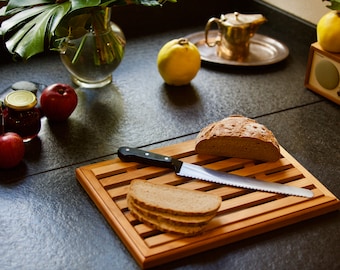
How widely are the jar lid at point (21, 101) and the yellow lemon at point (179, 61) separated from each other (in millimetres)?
347

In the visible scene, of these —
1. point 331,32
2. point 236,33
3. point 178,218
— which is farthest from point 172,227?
point 236,33

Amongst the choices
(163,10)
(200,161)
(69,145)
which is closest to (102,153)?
(69,145)

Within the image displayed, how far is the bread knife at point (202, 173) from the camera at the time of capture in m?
0.98

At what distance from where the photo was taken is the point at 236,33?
146 centimetres

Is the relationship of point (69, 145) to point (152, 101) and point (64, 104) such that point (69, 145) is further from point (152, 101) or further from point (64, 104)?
point (152, 101)

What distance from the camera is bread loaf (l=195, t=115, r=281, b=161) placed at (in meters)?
1.04

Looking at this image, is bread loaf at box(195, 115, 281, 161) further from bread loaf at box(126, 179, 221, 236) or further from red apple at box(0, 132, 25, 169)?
red apple at box(0, 132, 25, 169)

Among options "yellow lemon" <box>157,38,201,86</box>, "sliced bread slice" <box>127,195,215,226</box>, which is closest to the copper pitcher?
"yellow lemon" <box>157,38,201,86</box>

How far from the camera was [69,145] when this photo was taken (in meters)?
1.15

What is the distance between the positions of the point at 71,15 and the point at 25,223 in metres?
0.45

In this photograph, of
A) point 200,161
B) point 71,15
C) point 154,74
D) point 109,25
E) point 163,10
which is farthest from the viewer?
point 163,10

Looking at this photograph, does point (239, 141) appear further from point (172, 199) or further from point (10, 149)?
point (10, 149)

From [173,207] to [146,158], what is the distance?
0.18m

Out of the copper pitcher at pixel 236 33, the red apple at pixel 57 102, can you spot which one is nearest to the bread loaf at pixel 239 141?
the red apple at pixel 57 102
